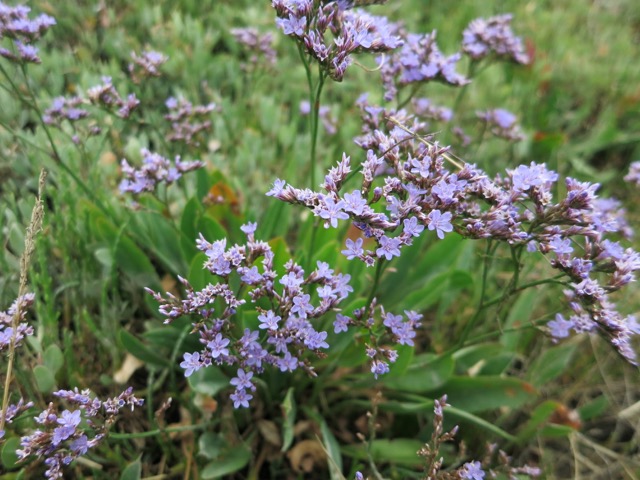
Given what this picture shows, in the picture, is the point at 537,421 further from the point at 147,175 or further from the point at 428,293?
the point at 147,175

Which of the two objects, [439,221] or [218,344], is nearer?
[439,221]

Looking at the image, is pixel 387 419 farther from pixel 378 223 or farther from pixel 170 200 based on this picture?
pixel 170 200

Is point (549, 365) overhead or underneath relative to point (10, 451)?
overhead

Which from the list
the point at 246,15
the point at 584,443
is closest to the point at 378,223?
the point at 584,443

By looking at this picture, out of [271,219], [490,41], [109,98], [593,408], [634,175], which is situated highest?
[490,41]

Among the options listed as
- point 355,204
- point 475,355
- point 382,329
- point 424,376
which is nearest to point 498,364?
point 475,355

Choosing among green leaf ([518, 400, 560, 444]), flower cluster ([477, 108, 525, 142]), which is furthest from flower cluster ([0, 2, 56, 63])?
green leaf ([518, 400, 560, 444])

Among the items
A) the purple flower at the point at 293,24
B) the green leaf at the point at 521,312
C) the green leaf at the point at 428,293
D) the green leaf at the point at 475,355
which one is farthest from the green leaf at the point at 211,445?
the purple flower at the point at 293,24
